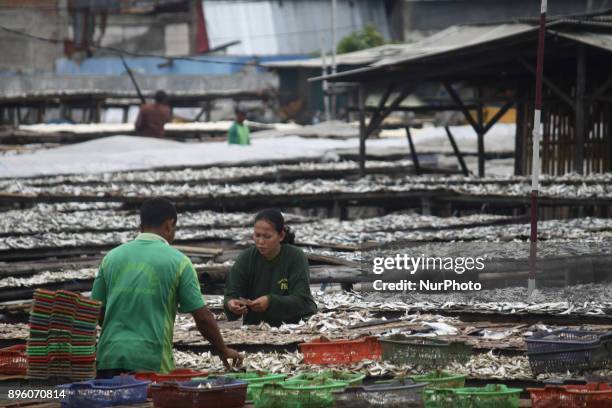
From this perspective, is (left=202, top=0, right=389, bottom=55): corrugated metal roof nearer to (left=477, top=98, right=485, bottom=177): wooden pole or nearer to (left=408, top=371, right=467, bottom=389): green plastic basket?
(left=477, top=98, right=485, bottom=177): wooden pole

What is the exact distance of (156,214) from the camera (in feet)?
21.7

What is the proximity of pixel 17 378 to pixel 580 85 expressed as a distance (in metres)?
12.1

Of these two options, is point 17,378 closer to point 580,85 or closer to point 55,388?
point 55,388

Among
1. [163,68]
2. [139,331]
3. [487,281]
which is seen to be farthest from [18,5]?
[139,331]

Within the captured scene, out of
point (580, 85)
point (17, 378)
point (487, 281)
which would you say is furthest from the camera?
point (580, 85)

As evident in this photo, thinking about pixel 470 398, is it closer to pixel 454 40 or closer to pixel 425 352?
pixel 425 352

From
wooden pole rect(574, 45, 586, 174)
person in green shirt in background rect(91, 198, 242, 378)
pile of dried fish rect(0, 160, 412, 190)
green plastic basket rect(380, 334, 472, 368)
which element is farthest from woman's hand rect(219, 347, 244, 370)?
pile of dried fish rect(0, 160, 412, 190)

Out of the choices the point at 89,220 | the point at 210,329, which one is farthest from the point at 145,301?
the point at 89,220

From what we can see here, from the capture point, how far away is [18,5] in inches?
2051

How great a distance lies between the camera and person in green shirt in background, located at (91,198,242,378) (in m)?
6.50

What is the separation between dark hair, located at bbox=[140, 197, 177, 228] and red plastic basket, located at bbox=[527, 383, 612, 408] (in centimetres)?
209

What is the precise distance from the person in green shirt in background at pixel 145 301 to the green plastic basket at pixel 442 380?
1.15 metres

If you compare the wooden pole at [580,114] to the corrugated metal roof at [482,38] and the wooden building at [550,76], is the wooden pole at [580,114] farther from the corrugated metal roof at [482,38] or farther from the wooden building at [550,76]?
the corrugated metal roof at [482,38]

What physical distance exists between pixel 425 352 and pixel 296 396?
1436mm
